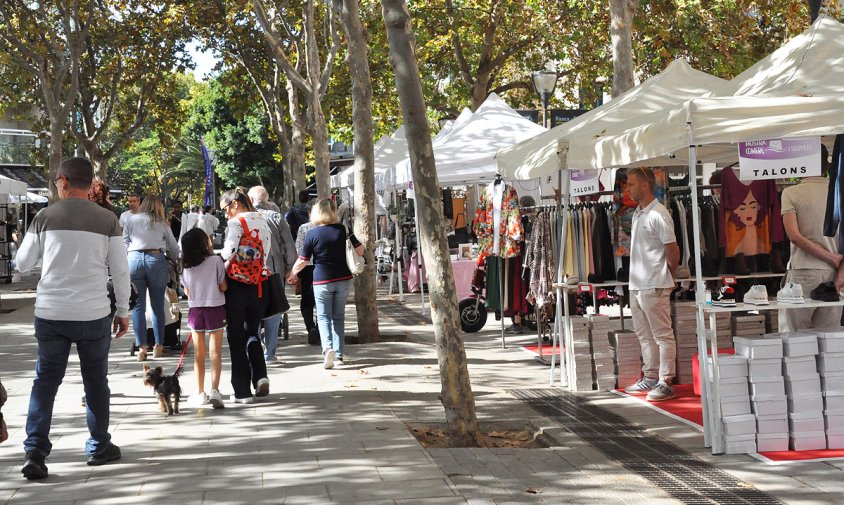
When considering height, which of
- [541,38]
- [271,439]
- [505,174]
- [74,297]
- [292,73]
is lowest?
[271,439]

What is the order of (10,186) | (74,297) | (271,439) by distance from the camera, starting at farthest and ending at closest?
(10,186) < (271,439) < (74,297)

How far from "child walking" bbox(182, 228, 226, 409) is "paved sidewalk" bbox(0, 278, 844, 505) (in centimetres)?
53

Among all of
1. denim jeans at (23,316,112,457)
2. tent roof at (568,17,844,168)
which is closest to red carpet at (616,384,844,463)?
tent roof at (568,17,844,168)

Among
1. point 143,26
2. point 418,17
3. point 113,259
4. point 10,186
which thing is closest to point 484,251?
point 113,259

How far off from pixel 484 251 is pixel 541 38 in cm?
1715

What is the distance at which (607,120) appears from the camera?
32.7ft

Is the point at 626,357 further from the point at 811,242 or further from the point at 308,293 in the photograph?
the point at 308,293

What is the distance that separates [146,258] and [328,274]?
2.45 m

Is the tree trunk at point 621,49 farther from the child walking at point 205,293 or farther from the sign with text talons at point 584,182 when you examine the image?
the child walking at point 205,293

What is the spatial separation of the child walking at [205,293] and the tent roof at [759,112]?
127 inches

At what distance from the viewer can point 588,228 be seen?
1068 centimetres

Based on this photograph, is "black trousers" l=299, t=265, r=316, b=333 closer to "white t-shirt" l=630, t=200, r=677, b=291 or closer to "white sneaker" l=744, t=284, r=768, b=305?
"white t-shirt" l=630, t=200, r=677, b=291

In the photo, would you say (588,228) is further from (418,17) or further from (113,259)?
(418,17)

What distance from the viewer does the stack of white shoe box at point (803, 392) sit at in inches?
281
